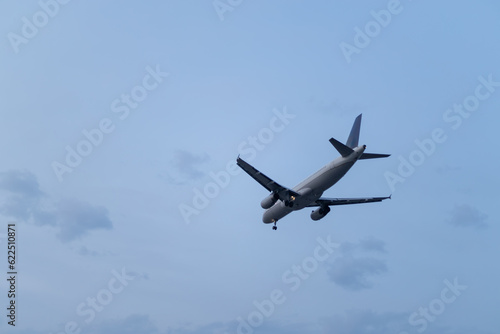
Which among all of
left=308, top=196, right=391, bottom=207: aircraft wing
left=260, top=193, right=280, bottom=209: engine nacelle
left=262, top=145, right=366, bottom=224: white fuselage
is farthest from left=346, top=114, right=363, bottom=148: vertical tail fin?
left=308, top=196, right=391, bottom=207: aircraft wing

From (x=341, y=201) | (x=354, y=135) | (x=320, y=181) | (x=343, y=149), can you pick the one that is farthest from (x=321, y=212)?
(x=343, y=149)

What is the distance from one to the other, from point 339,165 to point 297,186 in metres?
8.77

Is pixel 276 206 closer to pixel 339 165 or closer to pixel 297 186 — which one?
pixel 297 186

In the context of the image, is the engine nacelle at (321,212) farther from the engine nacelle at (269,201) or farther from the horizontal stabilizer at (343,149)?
the horizontal stabilizer at (343,149)

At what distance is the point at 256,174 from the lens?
242ft

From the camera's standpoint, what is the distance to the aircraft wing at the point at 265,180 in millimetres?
72062

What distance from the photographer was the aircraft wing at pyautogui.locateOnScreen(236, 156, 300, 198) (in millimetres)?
72062

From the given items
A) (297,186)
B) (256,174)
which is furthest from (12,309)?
(297,186)

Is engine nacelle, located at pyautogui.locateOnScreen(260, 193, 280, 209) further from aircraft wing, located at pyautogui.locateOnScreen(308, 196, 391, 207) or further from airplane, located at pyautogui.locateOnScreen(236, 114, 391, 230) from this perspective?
aircraft wing, located at pyautogui.locateOnScreen(308, 196, 391, 207)

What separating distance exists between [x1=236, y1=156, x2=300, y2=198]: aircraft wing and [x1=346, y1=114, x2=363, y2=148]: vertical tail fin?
860cm

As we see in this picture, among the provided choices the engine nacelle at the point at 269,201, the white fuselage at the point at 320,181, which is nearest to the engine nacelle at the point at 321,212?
the white fuselage at the point at 320,181

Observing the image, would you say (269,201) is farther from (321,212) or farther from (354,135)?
(354,135)

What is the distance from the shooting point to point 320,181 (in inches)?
2995

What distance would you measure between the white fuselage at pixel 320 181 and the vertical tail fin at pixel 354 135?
2.97 meters
